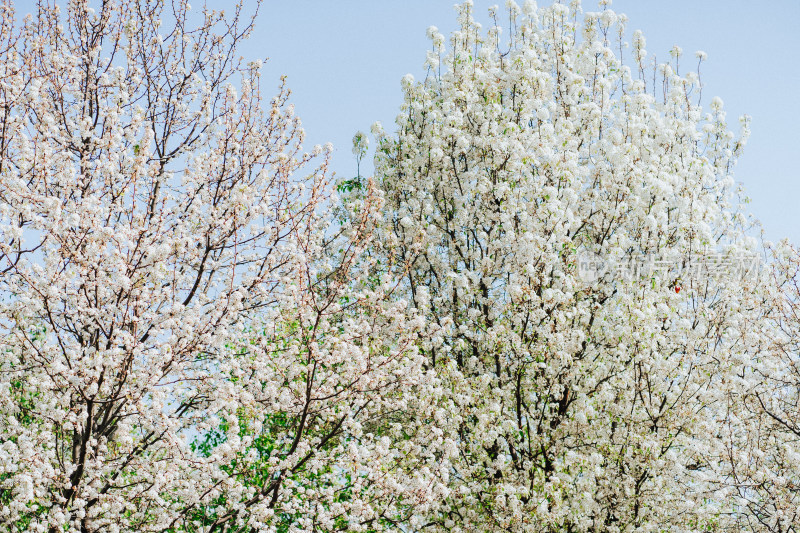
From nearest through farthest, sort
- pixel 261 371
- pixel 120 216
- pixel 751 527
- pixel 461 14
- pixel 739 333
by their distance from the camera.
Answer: pixel 120 216
pixel 261 371
pixel 751 527
pixel 739 333
pixel 461 14

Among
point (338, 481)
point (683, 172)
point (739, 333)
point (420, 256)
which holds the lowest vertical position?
point (338, 481)

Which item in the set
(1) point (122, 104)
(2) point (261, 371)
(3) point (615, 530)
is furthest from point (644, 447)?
(1) point (122, 104)

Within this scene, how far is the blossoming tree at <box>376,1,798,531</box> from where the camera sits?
13367mm

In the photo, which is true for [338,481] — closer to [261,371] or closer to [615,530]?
[261,371]

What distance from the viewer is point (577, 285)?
14438 millimetres

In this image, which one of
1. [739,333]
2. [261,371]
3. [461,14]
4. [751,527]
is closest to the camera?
[261,371]

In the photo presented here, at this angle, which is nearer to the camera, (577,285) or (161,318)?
(161,318)

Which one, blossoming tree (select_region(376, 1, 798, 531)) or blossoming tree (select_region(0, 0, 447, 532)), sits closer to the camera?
blossoming tree (select_region(0, 0, 447, 532))

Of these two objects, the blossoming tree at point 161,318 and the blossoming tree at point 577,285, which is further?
the blossoming tree at point 577,285

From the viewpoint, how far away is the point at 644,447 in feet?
43.9

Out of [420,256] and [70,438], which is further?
[420,256]

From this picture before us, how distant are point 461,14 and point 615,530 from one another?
494 inches

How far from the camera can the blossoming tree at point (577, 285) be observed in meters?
13.4

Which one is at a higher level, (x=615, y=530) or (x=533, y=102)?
(x=533, y=102)
